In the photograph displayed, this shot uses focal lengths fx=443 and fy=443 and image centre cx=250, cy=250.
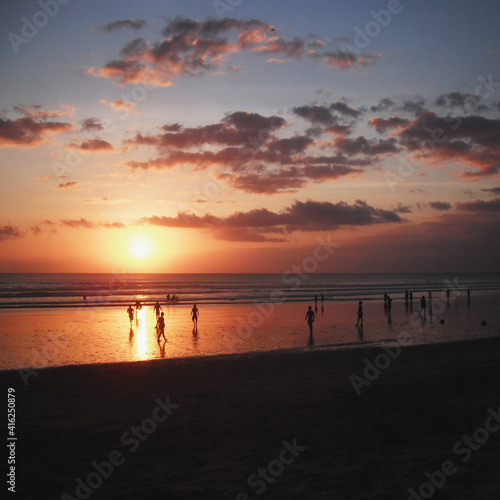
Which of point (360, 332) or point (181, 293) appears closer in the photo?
point (360, 332)

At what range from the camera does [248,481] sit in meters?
8.80


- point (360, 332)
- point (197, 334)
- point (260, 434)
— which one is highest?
point (197, 334)

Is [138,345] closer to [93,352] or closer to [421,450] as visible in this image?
[93,352]

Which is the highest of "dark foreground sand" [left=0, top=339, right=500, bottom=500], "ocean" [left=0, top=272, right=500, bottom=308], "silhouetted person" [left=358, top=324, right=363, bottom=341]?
"ocean" [left=0, top=272, right=500, bottom=308]

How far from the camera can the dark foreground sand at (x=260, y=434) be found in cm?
857

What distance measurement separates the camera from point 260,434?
11195 millimetres

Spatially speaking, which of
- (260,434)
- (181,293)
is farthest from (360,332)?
(181,293)

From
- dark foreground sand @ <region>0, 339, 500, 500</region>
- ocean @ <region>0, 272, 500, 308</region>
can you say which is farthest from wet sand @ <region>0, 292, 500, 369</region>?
ocean @ <region>0, 272, 500, 308</region>

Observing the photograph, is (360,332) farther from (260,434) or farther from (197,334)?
(260,434)

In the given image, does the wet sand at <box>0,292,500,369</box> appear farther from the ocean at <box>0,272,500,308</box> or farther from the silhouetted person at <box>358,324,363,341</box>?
the ocean at <box>0,272,500,308</box>

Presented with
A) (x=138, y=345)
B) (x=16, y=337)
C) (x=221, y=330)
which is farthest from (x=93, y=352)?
(x=221, y=330)

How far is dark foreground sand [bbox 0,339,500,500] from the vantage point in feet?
28.1

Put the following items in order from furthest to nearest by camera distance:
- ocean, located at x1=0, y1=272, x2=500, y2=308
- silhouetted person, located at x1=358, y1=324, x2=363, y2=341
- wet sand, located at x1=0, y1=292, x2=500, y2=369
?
ocean, located at x1=0, y1=272, x2=500, y2=308, silhouetted person, located at x1=358, y1=324, x2=363, y2=341, wet sand, located at x1=0, y1=292, x2=500, y2=369

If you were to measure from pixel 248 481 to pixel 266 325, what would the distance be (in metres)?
27.0
